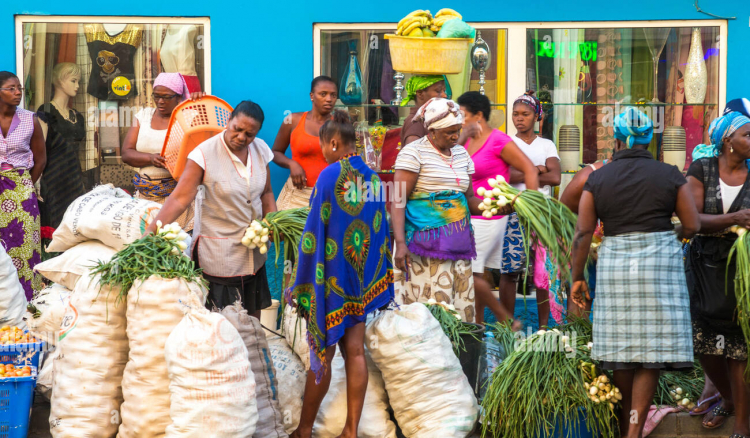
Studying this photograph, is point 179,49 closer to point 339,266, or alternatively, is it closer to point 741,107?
point 339,266

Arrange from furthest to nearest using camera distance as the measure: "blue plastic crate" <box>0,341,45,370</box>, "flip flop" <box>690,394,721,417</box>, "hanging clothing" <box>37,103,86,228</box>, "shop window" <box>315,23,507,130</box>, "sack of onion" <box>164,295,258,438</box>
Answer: "shop window" <box>315,23,507,130</box>, "hanging clothing" <box>37,103,86,228</box>, "flip flop" <box>690,394,721,417</box>, "blue plastic crate" <box>0,341,45,370</box>, "sack of onion" <box>164,295,258,438</box>

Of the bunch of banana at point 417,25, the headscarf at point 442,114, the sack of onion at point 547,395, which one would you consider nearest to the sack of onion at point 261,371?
the sack of onion at point 547,395

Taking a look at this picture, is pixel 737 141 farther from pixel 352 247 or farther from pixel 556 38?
pixel 556 38

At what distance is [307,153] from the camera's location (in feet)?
21.4

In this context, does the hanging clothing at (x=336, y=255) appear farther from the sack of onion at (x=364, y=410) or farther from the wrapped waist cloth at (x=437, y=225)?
the wrapped waist cloth at (x=437, y=225)

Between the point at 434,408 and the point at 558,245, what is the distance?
3.87 ft

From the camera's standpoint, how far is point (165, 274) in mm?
4539

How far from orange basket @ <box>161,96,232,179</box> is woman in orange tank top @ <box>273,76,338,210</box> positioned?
2.70 ft

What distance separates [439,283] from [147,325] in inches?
78.3

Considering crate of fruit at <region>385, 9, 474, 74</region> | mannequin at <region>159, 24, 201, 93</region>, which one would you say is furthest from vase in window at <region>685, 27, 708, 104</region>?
mannequin at <region>159, 24, 201, 93</region>

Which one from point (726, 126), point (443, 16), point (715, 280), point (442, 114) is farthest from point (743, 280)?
point (443, 16)

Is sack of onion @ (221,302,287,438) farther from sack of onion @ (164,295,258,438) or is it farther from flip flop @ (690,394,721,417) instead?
flip flop @ (690,394,721,417)

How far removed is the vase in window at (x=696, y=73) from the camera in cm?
726

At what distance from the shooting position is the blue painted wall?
7.13 meters
